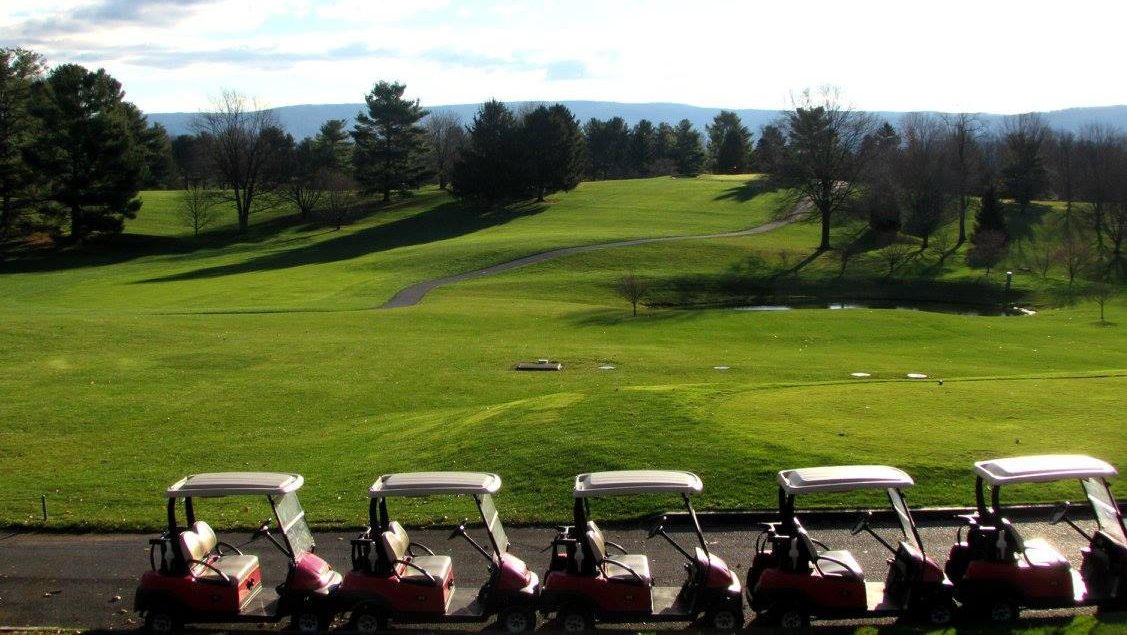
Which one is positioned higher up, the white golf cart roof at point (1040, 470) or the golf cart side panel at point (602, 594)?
the white golf cart roof at point (1040, 470)

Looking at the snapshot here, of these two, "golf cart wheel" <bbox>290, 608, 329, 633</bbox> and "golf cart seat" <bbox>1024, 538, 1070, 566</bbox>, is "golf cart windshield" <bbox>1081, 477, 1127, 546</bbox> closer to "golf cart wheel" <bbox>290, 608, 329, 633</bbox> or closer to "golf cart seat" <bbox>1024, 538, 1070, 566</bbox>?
"golf cart seat" <bbox>1024, 538, 1070, 566</bbox>

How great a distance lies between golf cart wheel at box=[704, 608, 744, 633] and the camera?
10555 mm

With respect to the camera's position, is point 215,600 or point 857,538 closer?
point 215,600

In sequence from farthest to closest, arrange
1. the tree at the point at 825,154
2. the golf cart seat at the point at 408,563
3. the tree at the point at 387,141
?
the tree at the point at 387,141
the tree at the point at 825,154
the golf cart seat at the point at 408,563

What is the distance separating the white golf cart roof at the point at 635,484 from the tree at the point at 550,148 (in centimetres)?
8188

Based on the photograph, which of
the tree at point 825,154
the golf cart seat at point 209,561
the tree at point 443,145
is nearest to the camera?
the golf cart seat at point 209,561

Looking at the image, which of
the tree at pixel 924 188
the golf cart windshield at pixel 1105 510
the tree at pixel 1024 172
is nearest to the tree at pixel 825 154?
the tree at pixel 924 188

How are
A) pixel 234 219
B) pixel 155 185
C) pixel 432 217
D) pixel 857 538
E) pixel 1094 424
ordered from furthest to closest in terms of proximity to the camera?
1. pixel 155 185
2. pixel 234 219
3. pixel 432 217
4. pixel 1094 424
5. pixel 857 538

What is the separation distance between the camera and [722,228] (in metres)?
81.3

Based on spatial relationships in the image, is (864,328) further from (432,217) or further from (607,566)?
(432,217)

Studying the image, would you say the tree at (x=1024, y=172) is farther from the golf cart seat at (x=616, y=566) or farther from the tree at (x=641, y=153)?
the golf cart seat at (x=616, y=566)

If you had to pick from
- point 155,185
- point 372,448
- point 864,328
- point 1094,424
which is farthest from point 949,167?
point 155,185

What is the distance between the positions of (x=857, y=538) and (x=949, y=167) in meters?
71.2

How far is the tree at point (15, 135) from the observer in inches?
2847
